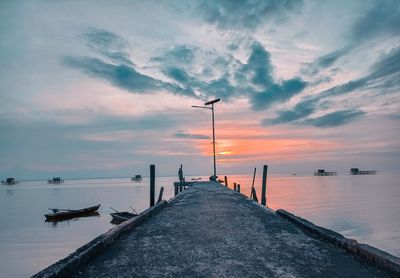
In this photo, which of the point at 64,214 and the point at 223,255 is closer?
the point at 223,255

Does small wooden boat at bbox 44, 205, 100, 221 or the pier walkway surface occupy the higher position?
the pier walkway surface

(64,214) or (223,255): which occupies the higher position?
(223,255)

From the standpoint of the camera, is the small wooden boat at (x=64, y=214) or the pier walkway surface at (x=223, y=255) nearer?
the pier walkway surface at (x=223, y=255)

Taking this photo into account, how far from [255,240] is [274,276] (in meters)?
2.08

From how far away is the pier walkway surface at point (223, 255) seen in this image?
13.7 feet

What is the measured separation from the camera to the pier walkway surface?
4184 mm

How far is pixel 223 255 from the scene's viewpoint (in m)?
5.00

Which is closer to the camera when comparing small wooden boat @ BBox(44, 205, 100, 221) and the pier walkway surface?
the pier walkway surface

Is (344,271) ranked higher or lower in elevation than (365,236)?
higher

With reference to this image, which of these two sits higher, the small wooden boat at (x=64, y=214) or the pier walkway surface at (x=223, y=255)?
the pier walkway surface at (x=223, y=255)

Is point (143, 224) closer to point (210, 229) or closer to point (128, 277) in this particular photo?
point (210, 229)

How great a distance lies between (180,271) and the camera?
421 centimetres

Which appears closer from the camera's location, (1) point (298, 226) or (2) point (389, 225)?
(1) point (298, 226)

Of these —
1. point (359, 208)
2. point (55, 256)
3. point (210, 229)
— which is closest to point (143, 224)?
point (210, 229)
